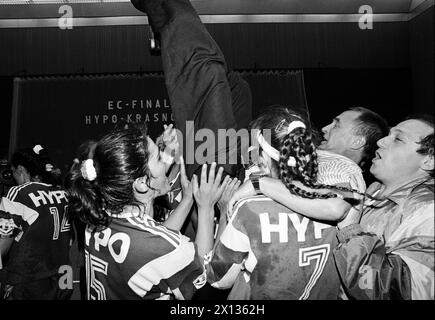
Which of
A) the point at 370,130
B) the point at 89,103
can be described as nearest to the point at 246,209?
the point at 370,130

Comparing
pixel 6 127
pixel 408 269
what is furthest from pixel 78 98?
pixel 408 269

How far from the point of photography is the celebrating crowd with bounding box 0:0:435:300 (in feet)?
3.40

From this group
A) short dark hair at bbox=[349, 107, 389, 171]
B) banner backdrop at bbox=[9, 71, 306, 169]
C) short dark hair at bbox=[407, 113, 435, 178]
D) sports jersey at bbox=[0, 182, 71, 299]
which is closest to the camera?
short dark hair at bbox=[407, 113, 435, 178]

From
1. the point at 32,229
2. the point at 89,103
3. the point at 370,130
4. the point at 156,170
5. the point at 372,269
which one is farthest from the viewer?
the point at 89,103

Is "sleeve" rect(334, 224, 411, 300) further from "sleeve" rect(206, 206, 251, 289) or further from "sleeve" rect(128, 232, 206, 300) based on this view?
"sleeve" rect(128, 232, 206, 300)

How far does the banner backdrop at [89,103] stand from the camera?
680 centimetres

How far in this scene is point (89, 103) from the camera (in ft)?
Result: 22.5

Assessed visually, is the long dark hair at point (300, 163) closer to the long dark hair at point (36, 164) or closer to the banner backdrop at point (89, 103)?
the long dark hair at point (36, 164)

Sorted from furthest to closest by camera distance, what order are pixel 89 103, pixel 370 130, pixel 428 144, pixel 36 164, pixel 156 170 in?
1. pixel 89 103
2. pixel 36 164
3. pixel 370 130
4. pixel 156 170
5. pixel 428 144

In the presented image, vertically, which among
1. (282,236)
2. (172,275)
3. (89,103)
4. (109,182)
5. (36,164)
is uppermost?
(89,103)

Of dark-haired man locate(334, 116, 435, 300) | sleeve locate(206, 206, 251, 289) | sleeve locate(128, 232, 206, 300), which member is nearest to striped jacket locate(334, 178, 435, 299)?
dark-haired man locate(334, 116, 435, 300)

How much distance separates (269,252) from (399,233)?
35cm

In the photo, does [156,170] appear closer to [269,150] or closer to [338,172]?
[269,150]

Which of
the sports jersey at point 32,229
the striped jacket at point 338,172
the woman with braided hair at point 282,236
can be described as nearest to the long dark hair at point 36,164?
the sports jersey at point 32,229
